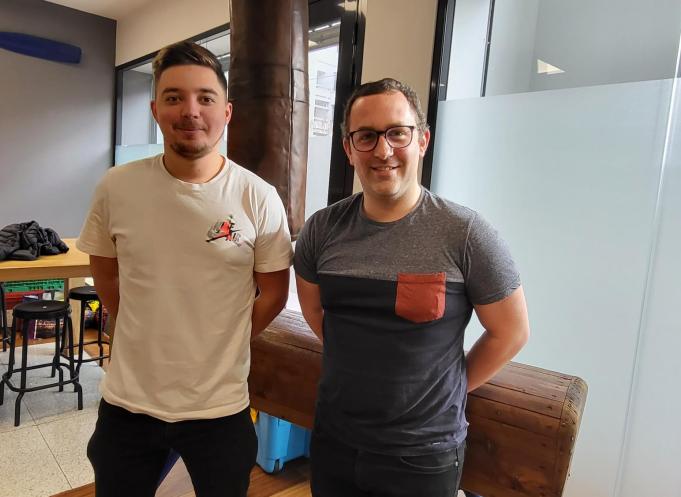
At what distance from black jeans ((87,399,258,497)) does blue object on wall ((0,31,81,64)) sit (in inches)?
170

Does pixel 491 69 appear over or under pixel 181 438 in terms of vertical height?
over

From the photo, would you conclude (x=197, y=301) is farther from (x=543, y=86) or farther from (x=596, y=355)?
(x=543, y=86)

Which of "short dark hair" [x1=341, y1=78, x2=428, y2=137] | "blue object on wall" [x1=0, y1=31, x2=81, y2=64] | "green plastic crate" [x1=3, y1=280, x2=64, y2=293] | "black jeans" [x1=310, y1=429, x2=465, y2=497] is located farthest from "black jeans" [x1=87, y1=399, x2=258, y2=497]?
"blue object on wall" [x1=0, y1=31, x2=81, y2=64]

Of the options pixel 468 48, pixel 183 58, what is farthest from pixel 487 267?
pixel 468 48

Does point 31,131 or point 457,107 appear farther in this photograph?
point 31,131

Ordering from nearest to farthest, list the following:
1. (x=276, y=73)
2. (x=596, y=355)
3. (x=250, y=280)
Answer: (x=250, y=280)
(x=276, y=73)
(x=596, y=355)

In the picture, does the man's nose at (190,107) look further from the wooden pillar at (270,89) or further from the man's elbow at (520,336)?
the man's elbow at (520,336)

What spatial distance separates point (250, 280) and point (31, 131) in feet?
14.0

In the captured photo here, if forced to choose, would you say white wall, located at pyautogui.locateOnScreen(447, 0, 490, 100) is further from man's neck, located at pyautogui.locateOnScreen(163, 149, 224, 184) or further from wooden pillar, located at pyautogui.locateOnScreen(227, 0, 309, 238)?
man's neck, located at pyautogui.locateOnScreen(163, 149, 224, 184)

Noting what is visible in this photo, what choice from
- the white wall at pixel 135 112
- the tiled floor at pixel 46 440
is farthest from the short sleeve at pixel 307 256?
the white wall at pixel 135 112

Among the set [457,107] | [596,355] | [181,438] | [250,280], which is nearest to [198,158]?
[250,280]

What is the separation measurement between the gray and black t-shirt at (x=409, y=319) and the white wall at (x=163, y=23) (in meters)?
2.76

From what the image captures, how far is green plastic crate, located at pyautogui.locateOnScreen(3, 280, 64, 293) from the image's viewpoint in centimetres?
400

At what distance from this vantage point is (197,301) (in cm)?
107
